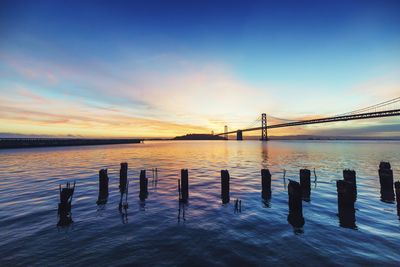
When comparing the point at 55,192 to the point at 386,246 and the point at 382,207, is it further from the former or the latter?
the point at 382,207

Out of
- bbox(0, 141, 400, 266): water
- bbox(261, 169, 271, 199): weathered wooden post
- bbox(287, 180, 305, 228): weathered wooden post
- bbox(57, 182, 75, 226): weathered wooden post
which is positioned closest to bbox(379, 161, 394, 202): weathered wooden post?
bbox(0, 141, 400, 266): water

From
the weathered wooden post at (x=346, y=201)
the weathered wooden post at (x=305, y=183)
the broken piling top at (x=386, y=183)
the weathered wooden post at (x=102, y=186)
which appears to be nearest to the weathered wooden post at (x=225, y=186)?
the weathered wooden post at (x=305, y=183)

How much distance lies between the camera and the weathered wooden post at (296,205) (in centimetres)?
923

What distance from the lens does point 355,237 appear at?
8.02 metres

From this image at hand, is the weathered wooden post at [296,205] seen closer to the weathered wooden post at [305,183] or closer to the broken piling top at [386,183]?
the weathered wooden post at [305,183]

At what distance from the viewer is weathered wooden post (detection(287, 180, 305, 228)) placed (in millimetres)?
9234

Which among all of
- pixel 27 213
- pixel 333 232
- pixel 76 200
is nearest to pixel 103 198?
pixel 76 200

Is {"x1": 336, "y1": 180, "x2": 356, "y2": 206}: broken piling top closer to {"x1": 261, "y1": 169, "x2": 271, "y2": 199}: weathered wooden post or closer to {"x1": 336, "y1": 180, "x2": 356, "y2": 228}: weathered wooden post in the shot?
{"x1": 336, "y1": 180, "x2": 356, "y2": 228}: weathered wooden post

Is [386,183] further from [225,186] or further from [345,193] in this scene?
[225,186]

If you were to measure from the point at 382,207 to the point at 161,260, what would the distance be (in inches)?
505

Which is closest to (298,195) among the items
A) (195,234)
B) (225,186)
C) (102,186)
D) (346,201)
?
(346,201)

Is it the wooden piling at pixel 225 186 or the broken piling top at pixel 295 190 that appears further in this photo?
the wooden piling at pixel 225 186

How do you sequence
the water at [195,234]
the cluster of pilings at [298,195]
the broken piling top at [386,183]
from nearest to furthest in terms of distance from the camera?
the water at [195,234] < the cluster of pilings at [298,195] < the broken piling top at [386,183]

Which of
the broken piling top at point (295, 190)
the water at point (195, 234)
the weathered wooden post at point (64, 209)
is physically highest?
the broken piling top at point (295, 190)
